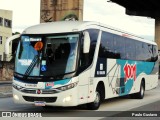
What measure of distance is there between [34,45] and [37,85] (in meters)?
1.33

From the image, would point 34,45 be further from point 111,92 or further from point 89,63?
point 111,92

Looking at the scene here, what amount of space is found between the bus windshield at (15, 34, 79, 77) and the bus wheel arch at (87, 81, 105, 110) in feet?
7.07

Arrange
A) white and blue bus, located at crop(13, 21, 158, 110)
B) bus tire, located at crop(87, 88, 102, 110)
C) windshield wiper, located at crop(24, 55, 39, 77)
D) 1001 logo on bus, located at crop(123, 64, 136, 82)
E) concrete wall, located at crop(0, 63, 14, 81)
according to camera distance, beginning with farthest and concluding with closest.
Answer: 1. concrete wall, located at crop(0, 63, 14, 81)
2. 1001 logo on bus, located at crop(123, 64, 136, 82)
3. bus tire, located at crop(87, 88, 102, 110)
4. windshield wiper, located at crop(24, 55, 39, 77)
5. white and blue bus, located at crop(13, 21, 158, 110)

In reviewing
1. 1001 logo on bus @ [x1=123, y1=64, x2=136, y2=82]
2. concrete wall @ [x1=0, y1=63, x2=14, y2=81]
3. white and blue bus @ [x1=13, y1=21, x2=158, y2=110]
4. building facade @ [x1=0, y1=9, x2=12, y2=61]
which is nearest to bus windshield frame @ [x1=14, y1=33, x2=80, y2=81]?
white and blue bus @ [x1=13, y1=21, x2=158, y2=110]

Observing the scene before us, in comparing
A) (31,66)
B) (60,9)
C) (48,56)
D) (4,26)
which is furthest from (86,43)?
(4,26)

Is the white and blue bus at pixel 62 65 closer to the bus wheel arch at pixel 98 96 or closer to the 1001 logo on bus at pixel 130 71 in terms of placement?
the bus wheel arch at pixel 98 96

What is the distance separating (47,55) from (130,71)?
6.94 metres

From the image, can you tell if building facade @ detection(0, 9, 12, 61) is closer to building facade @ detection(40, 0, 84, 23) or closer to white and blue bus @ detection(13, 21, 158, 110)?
building facade @ detection(40, 0, 84, 23)

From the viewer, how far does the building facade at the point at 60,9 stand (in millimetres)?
34406

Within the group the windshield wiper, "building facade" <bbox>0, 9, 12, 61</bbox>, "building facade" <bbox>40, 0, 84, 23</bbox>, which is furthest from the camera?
"building facade" <bbox>0, 9, 12, 61</bbox>

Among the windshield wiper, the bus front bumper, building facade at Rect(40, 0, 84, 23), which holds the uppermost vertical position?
building facade at Rect(40, 0, 84, 23)

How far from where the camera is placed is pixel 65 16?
35.0 meters

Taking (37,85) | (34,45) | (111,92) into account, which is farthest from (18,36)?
(111,92)

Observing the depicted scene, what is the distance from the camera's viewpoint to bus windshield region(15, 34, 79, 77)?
527 inches
